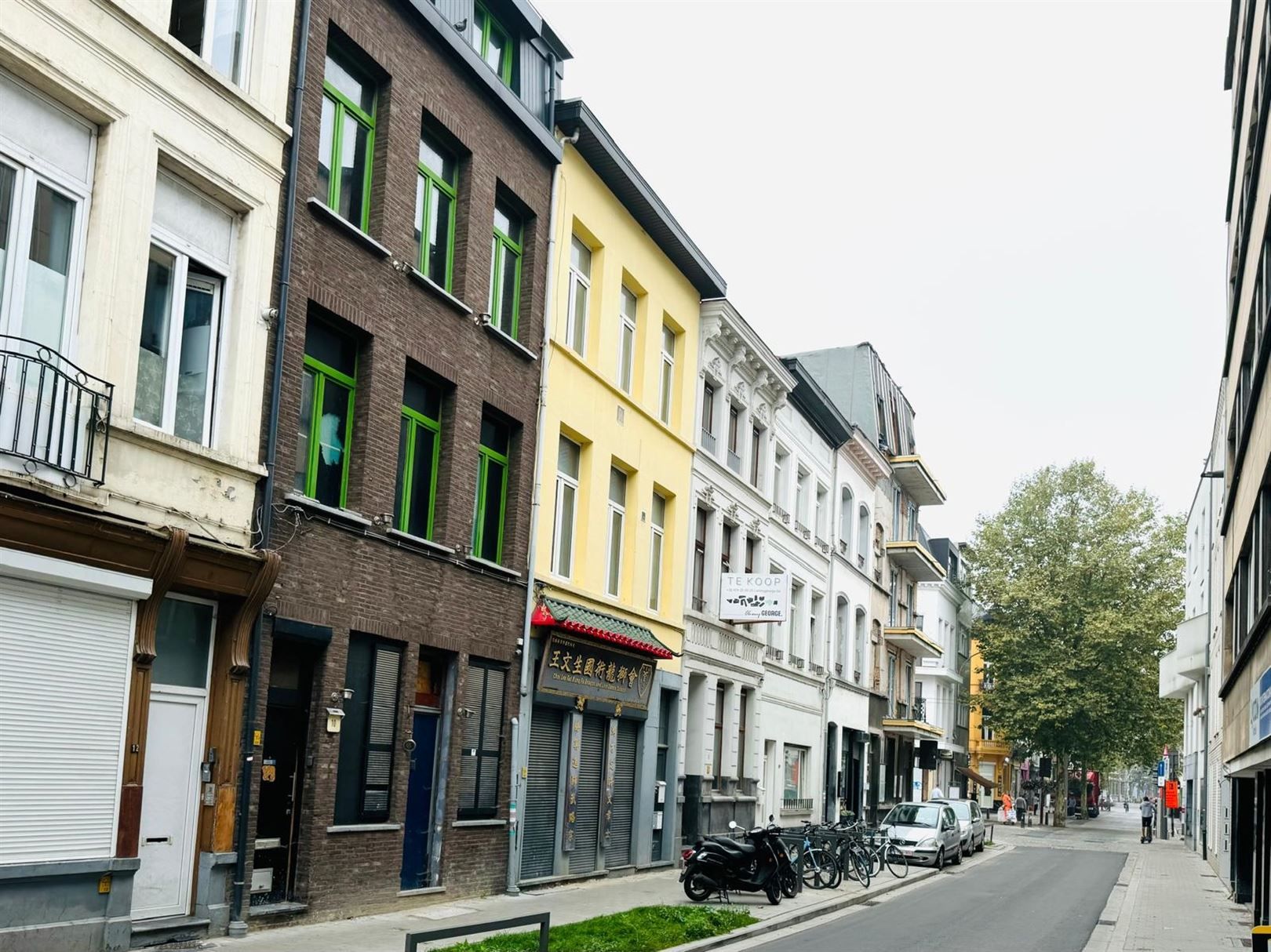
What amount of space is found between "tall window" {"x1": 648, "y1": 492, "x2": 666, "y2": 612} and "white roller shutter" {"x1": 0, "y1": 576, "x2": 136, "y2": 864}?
46.9 feet

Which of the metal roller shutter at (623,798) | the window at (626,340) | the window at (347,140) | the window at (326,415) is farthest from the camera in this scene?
the window at (626,340)

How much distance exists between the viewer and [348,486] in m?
15.9

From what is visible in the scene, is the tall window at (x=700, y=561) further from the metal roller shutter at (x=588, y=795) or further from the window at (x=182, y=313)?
the window at (x=182, y=313)

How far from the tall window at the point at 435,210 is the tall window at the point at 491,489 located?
2388 mm

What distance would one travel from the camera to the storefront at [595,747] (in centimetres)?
2038

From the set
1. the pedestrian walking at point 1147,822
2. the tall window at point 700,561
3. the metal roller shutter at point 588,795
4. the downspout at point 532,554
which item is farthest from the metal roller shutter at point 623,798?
the pedestrian walking at point 1147,822

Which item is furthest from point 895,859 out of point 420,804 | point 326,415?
point 326,415

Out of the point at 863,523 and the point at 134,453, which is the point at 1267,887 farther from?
the point at 863,523

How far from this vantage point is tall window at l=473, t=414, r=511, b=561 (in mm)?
19047

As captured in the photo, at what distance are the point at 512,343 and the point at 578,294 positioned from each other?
11.5 ft

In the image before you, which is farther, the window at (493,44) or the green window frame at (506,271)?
the green window frame at (506,271)

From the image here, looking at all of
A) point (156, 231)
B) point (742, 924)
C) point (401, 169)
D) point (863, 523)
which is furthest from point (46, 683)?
point (863, 523)

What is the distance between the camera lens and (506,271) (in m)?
19.9

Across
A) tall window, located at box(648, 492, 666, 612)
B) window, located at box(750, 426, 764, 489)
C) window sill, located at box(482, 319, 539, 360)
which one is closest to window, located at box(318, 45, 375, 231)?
window sill, located at box(482, 319, 539, 360)
